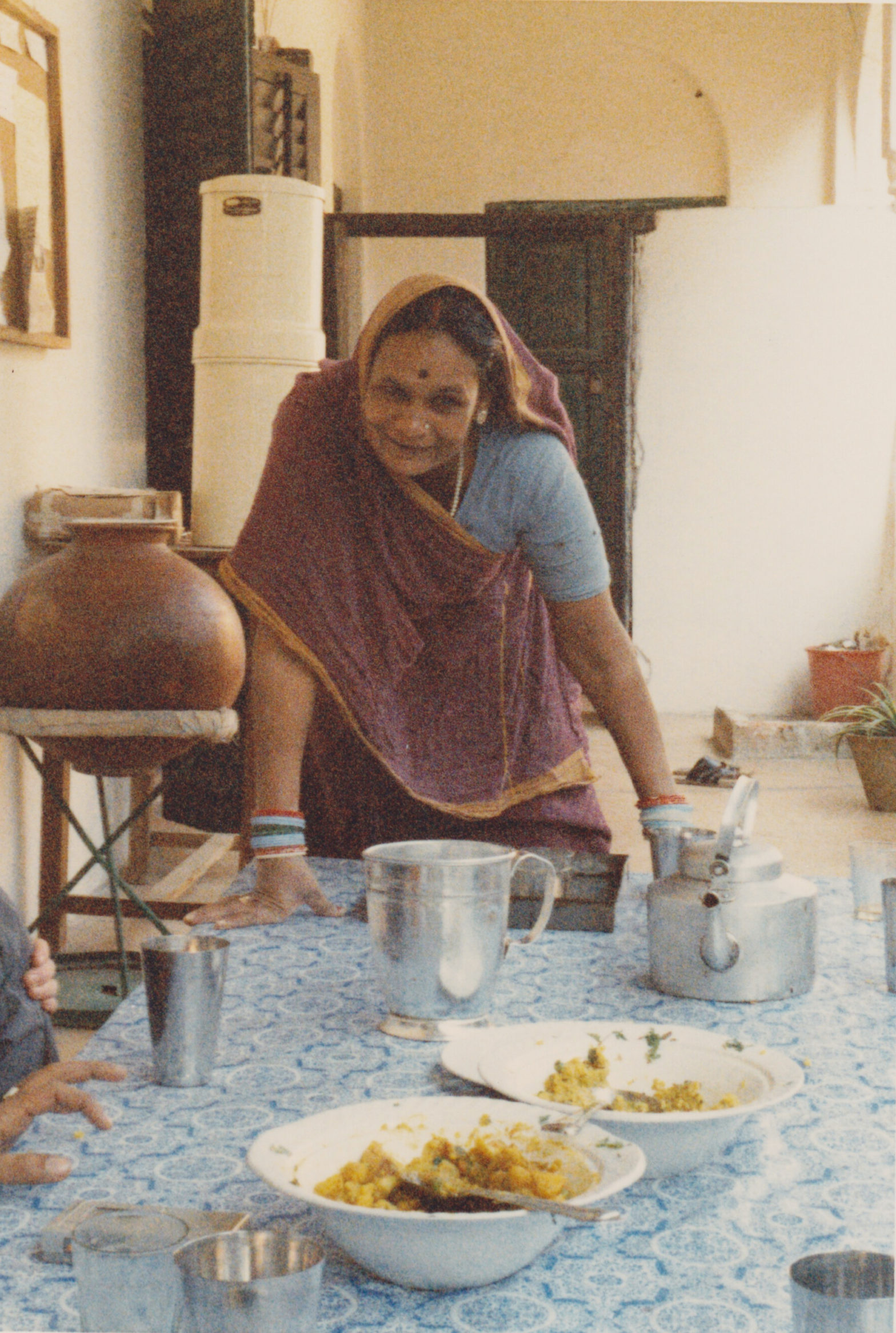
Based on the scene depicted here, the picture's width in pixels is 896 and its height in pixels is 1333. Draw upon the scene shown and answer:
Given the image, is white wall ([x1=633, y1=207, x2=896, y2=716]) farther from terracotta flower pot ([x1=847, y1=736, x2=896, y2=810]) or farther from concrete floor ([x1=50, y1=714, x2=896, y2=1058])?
terracotta flower pot ([x1=847, y1=736, x2=896, y2=810])

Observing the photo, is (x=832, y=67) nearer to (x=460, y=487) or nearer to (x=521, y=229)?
(x=521, y=229)

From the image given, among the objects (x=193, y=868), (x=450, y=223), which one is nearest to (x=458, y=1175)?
(x=193, y=868)

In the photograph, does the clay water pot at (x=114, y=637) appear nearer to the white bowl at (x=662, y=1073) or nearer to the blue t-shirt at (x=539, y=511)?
the blue t-shirt at (x=539, y=511)

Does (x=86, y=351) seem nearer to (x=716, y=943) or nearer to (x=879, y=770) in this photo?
(x=716, y=943)

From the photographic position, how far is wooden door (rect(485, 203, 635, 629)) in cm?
775

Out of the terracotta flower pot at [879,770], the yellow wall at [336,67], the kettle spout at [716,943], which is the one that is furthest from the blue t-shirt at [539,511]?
the terracotta flower pot at [879,770]

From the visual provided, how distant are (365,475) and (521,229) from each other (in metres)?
4.73

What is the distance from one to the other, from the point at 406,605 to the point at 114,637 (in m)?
0.86

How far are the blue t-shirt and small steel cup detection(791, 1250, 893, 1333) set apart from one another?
1374 millimetres

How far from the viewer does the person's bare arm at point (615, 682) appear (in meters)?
1.94

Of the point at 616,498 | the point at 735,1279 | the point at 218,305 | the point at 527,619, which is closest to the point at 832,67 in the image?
the point at 616,498

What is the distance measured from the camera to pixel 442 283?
178 cm

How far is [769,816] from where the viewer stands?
18.8ft

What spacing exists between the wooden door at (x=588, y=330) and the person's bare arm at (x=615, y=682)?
576cm
